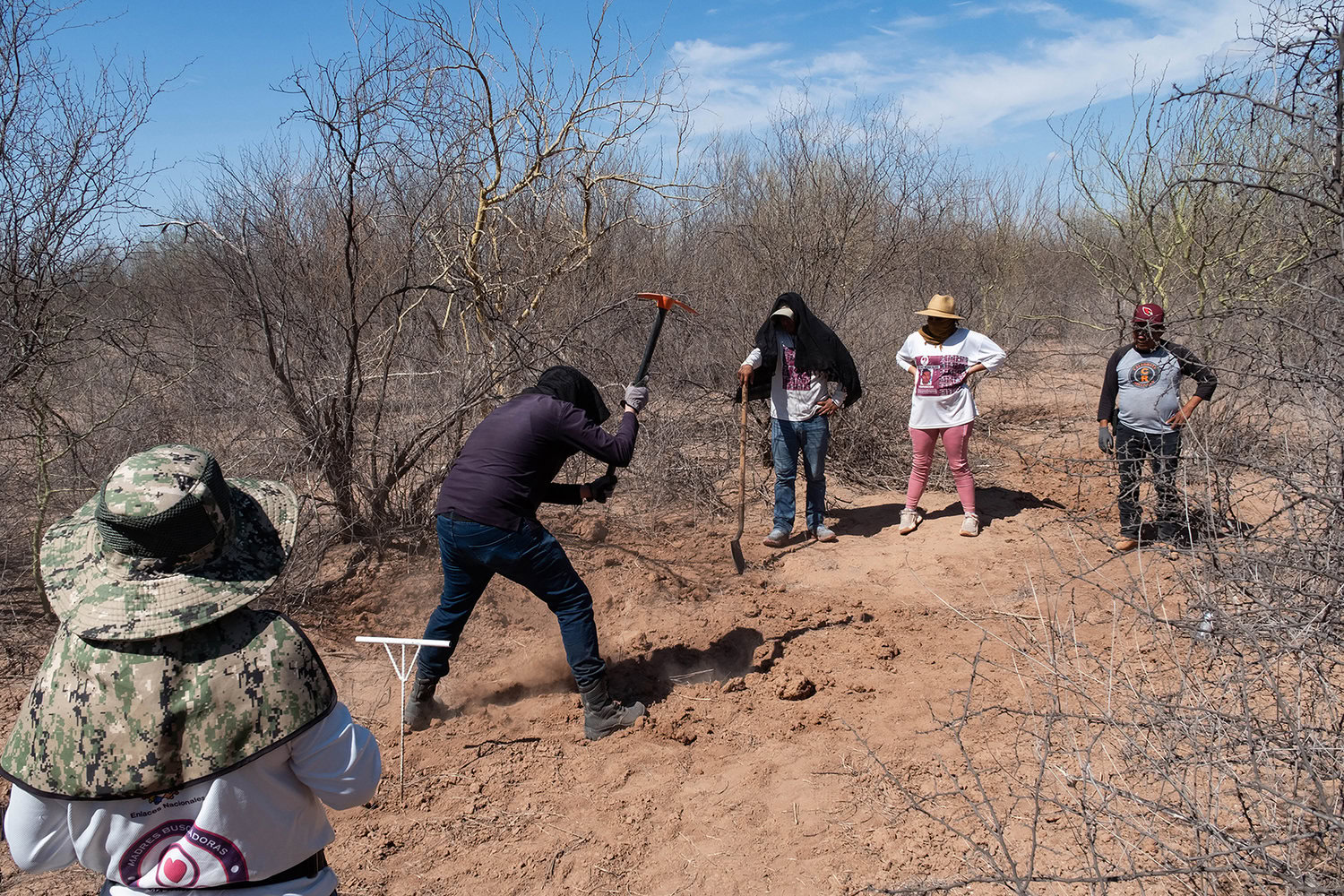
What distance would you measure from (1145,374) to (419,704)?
4830mm

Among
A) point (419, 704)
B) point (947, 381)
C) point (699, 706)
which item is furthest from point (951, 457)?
point (419, 704)

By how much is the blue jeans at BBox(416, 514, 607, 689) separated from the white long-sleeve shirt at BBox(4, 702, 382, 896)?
1.99 meters

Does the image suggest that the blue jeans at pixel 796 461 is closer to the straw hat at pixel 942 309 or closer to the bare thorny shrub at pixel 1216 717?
the straw hat at pixel 942 309

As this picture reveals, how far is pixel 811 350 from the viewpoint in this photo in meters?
6.24

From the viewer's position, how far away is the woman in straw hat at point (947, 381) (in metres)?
6.21

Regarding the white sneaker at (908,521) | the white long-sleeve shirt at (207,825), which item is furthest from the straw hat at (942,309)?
the white long-sleeve shirt at (207,825)

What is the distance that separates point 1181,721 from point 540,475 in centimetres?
256

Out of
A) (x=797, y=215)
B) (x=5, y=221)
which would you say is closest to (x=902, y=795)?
(x=5, y=221)

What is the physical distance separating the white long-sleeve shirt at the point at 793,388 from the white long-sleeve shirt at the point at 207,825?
15.7ft

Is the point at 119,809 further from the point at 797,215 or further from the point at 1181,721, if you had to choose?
the point at 797,215

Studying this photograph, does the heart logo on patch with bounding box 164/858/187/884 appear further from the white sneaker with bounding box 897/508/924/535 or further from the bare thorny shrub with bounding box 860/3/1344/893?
the white sneaker with bounding box 897/508/924/535

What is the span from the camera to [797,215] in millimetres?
10133

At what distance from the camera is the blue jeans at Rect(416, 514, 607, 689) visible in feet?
12.5

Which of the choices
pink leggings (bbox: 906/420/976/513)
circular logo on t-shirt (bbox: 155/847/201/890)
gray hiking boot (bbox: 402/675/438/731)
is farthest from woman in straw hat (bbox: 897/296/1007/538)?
circular logo on t-shirt (bbox: 155/847/201/890)
